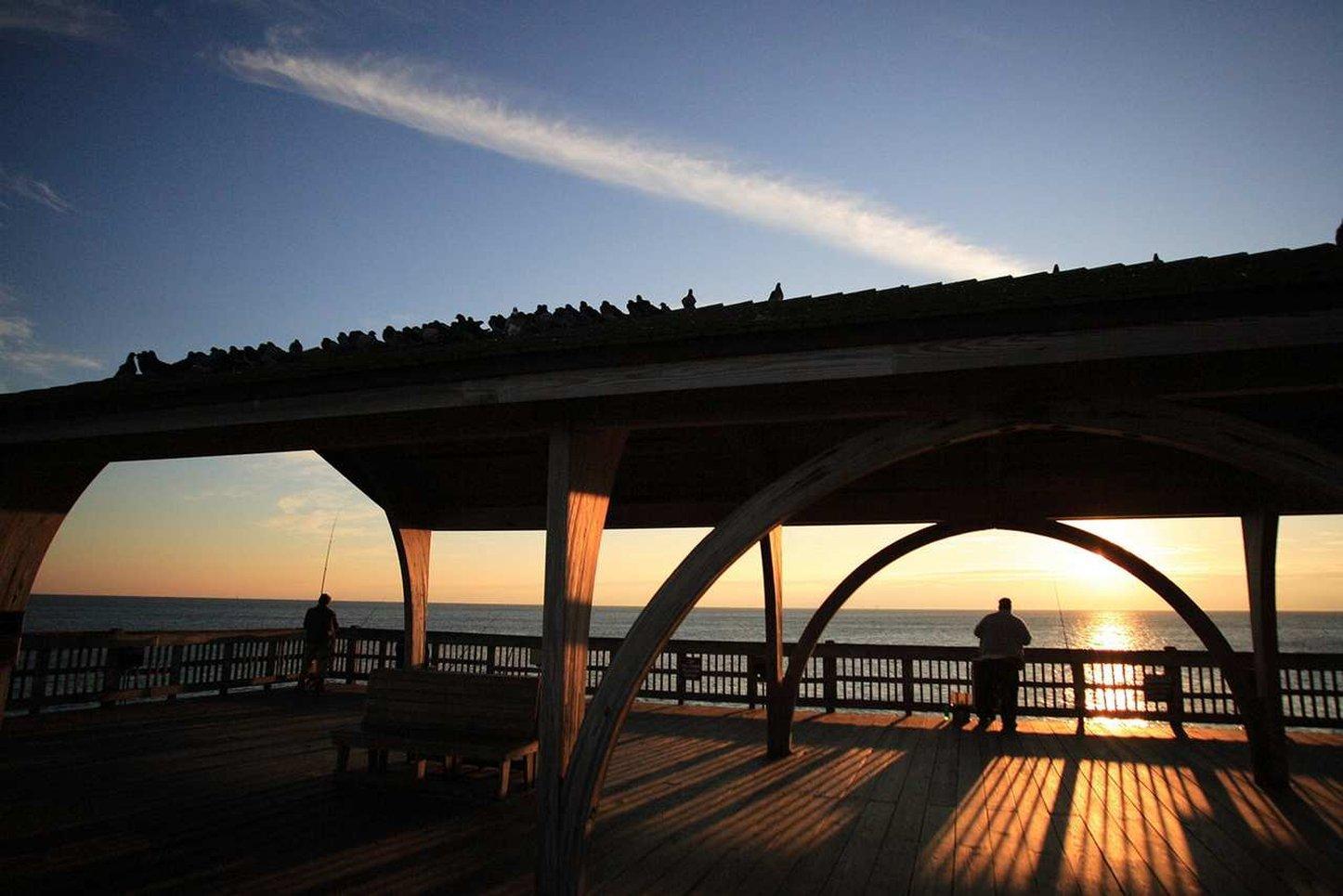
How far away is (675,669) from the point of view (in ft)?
44.4

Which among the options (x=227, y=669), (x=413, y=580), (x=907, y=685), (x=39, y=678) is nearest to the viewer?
(x=413, y=580)

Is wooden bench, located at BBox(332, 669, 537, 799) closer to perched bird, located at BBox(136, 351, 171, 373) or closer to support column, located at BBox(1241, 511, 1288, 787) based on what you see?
perched bird, located at BBox(136, 351, 171, 373)

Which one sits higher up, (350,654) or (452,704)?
(452,704)

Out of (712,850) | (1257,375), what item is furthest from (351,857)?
(1257,375)

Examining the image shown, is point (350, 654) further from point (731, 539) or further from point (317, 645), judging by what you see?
point (731, 539)

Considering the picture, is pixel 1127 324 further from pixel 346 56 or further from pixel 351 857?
pixel 346 56

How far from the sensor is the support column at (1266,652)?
7.34 m

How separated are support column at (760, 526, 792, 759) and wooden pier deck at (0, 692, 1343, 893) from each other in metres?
0.36

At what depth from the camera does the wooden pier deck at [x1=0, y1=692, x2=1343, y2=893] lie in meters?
4.96

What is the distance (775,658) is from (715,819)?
2.81 metres

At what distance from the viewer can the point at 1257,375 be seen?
396 centimetres

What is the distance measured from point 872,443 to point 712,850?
10.1 ft

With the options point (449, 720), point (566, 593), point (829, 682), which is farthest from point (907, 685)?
point (566, 593)

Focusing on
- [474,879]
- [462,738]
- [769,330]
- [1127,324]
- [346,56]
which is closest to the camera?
[1127,324]
